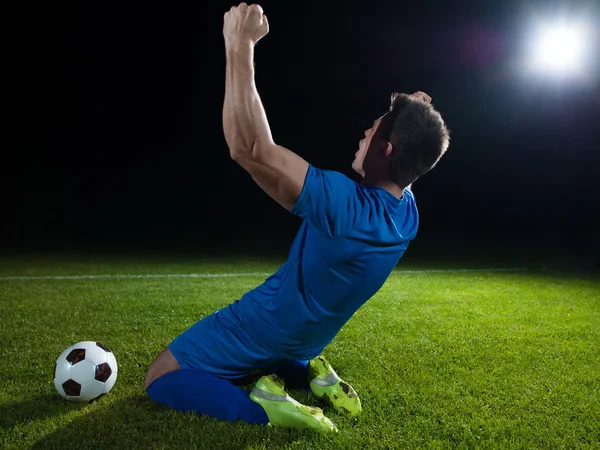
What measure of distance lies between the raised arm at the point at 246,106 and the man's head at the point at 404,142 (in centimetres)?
53

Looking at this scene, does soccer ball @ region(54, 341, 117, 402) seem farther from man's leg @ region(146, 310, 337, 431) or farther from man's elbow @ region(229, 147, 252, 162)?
man's elbow @ region(229, 147, 252, 162)

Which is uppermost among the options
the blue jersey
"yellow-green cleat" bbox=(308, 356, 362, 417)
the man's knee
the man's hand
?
the man's hand

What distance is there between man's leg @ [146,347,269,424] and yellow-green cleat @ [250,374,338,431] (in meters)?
0.04

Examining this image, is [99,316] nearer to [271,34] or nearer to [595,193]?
[271,34]

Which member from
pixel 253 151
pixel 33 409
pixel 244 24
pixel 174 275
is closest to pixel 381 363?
pixel 33 409

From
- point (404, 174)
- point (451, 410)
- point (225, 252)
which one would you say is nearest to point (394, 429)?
point (451, 410)

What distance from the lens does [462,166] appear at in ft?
52.7

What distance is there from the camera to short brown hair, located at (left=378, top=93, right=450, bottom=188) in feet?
6.03

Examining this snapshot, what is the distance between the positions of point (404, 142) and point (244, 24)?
0.71 meters

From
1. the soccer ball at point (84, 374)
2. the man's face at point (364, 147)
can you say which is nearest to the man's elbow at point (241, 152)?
the man's face at point (364, 147)

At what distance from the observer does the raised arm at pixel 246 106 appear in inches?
56.9

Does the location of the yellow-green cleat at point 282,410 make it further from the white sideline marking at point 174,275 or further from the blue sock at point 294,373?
the white sideline marking at point 174,275

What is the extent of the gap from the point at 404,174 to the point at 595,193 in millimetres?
16100

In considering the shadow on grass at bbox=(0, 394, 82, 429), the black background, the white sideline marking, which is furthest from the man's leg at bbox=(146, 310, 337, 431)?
the black background
